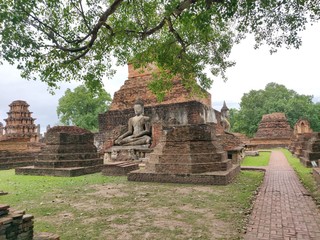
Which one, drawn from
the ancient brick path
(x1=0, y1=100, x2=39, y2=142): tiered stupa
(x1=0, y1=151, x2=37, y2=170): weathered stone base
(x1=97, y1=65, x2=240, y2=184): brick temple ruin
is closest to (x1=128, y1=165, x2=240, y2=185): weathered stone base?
(x1=97, y1=65, x2=240, y2=184): brick temple ruin

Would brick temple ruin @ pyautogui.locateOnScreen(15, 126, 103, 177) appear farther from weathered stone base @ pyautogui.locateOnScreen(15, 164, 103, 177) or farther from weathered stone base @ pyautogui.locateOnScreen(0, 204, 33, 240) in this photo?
weathered stone base @ pyautogui.locateOnScreen(0, 204, 33, 240)

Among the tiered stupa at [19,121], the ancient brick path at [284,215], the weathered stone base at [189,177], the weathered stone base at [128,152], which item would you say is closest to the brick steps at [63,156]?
the weathered stone base at [128,152]

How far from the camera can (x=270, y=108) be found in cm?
3919

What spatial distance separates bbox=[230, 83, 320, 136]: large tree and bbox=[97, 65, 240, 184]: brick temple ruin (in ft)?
76.9

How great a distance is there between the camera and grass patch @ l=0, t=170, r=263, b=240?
405 centimetres

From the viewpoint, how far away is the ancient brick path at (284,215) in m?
3.93

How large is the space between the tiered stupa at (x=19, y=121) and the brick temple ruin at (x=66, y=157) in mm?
29802

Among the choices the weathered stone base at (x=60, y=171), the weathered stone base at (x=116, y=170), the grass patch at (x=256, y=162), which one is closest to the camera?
the weathered stone base at (x=116, y=170)

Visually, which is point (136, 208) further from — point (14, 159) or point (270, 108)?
point (270, 108)

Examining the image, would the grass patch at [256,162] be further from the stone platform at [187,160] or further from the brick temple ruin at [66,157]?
the brick temple ruin at [66,157]

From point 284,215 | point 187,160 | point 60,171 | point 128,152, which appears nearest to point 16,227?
point 284,215

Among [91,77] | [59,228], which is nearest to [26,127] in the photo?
[91,77]

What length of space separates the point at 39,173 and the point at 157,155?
490 cm

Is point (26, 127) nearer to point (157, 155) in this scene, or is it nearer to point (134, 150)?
point (134, 150)
